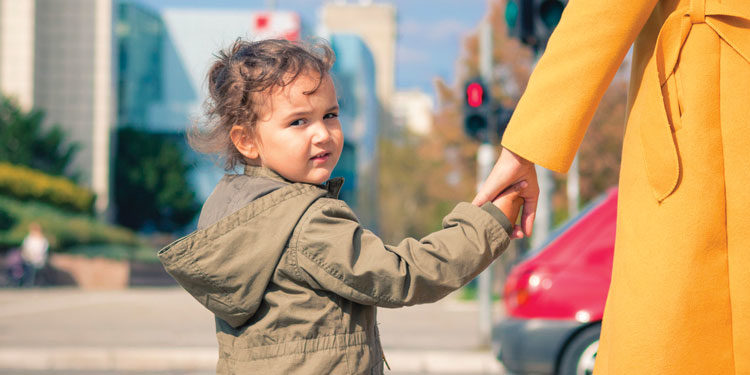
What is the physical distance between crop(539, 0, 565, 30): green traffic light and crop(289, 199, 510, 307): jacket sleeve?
4.87m

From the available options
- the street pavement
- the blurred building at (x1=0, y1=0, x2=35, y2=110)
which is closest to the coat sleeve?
the street pavement

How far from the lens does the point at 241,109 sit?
2.03 m

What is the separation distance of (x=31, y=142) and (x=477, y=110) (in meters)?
23.8

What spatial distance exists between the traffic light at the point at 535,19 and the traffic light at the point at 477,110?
2.14m

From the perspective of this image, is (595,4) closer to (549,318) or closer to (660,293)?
(660,293)

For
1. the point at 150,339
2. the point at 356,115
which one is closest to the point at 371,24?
the point at 356,115

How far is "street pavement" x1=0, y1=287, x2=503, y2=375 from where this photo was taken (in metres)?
8.66

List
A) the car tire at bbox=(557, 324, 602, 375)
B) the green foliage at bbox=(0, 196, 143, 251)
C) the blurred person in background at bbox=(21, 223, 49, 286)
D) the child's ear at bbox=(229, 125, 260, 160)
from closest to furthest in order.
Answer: the child's ear at bbox=(229, 125, 260, 160), the car tire at bbox=(557, 324, 602, 375), the blurred person in background at bbox=(21, 223, 49, 286), the green foliage at bbox=(0, 196, 143, 251)

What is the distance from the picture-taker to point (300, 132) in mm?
1968

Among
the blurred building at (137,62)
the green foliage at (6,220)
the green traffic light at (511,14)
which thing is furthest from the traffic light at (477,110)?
the blurred building at (137,62)

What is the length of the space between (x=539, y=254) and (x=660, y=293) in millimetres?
3884

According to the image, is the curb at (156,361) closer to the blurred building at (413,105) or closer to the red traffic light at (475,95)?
the red traffic light at (475,95)

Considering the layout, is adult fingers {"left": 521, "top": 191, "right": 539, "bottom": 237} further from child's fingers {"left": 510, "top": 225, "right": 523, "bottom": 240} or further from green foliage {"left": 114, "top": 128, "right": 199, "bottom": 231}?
green foliage {"left": 114, "top": 128, "right": 199, "bottom": 231}

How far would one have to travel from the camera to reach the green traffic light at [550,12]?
6.46 meters
